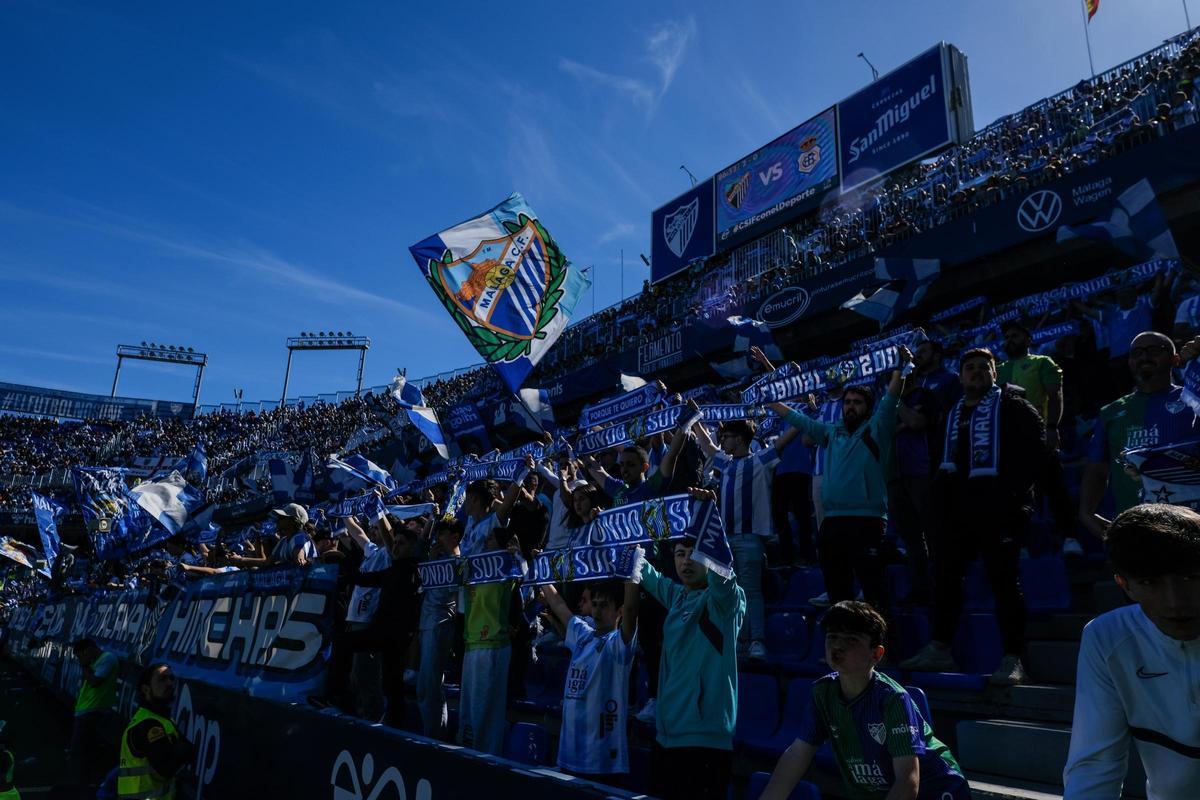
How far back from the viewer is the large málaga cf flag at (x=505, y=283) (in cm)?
934

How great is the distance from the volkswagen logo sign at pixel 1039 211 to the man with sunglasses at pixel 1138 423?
34.2 ft

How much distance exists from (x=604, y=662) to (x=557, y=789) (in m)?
1.66

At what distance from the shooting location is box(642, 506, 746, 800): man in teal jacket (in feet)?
11.5

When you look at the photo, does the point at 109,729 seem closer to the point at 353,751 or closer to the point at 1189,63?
the point at 353,751

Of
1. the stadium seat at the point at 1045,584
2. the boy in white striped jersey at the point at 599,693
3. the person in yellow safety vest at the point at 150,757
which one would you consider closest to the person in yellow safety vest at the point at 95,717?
the person in yellow safety vest at the point at 150,757

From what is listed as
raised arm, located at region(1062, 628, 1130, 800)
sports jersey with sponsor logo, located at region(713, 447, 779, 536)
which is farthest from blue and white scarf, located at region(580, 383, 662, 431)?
raised arm, located at region(1062, 628, 1130, 800)

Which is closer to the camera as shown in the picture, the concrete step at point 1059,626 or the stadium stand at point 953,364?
the stadium stand at point 953,364

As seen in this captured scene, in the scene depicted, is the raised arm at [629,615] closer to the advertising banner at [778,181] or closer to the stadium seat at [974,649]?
the stadium seat at [974,649]

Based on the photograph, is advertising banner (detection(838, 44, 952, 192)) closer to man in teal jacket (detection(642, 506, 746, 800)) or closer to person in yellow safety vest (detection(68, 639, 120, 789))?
man in teal jacket (detection(642, 506, 746, 800))

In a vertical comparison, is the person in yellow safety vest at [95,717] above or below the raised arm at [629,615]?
below

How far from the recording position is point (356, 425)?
4009 centimetres

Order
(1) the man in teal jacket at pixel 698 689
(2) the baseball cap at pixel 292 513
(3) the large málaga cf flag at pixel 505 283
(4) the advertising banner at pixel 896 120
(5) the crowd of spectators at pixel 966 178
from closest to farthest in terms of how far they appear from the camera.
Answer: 1. (1) the man in teal jacket at pixel 698 689
2. (2) the baseball cap at pixel 292 513
3. (3) the large málaga cf flag at pixel 505 283
4. (5) the crowd of spectators at pixel 966 178
5. (4) the advertising banner at pixel 896 120

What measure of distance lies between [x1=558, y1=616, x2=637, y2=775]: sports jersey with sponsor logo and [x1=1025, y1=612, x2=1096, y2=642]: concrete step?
8.01 feet

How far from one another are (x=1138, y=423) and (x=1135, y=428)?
0.03 m
